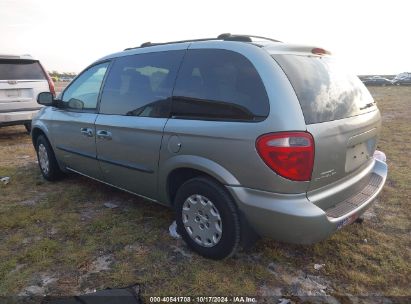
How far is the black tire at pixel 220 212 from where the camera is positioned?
110 inches

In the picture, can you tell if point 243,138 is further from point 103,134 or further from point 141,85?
point 103,134

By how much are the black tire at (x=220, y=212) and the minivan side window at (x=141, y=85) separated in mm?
730

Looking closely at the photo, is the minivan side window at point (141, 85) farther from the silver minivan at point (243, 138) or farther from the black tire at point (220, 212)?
the black tire at point (220, 212)

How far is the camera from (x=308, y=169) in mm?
2533

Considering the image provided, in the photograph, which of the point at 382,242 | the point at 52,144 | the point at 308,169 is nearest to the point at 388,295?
the point at 382,242

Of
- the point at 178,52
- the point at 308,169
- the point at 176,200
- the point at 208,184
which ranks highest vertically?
the point at 178,52

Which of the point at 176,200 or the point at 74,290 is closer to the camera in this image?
the point at 74,290

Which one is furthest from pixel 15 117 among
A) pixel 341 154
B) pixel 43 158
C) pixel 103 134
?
pixel 341 154

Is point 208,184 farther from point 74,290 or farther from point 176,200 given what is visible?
point 74,290

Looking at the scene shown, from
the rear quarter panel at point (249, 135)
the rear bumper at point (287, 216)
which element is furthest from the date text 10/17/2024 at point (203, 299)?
the rear quarter panel at point (249, 135)

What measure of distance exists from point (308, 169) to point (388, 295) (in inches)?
45.3

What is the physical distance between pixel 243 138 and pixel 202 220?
88 cm

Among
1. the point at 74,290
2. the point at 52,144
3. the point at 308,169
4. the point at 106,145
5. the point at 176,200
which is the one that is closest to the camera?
the point at 308,169

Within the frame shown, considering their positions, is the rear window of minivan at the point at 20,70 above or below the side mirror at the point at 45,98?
above
